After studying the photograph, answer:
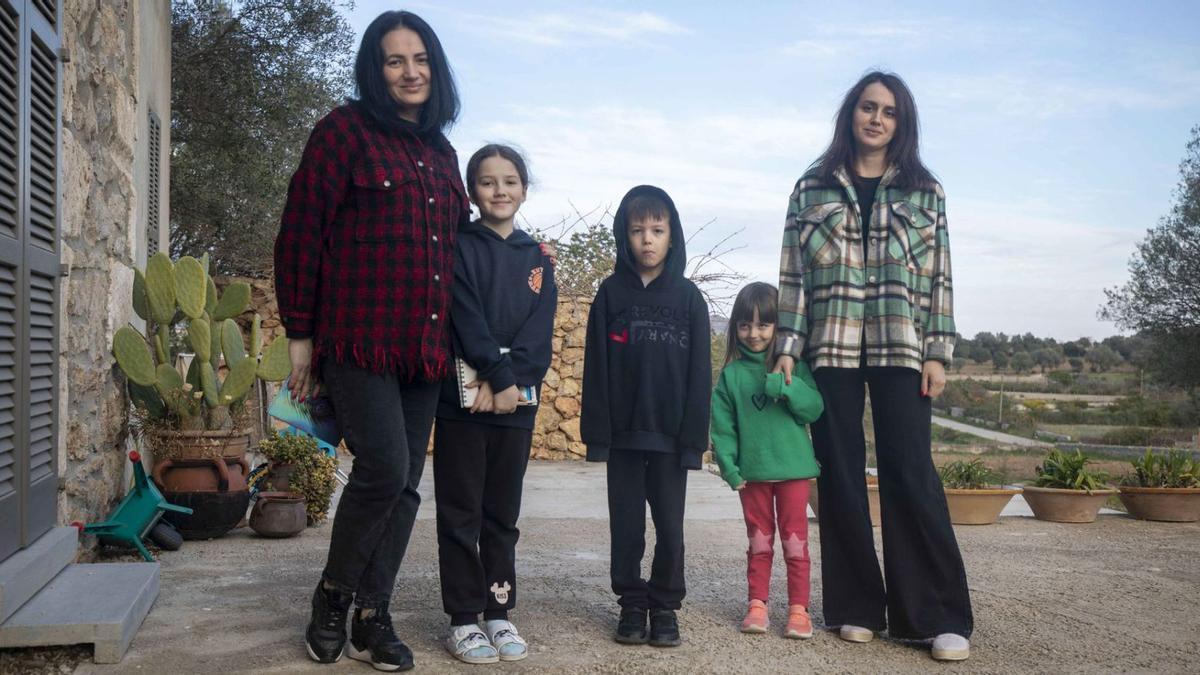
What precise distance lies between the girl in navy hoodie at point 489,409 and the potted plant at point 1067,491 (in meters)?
4.36

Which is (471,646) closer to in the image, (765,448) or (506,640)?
(506,640)

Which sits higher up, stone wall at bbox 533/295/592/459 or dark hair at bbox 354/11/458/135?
dark hair at bbox 354/11/458/135

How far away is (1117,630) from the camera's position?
3629 millimetres

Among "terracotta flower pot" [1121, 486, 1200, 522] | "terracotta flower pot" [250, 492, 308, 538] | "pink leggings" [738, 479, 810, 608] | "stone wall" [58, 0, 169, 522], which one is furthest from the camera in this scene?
"terracotta flower pot" [1121, 486, 1200, 522]

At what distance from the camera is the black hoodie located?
3350 millimetres

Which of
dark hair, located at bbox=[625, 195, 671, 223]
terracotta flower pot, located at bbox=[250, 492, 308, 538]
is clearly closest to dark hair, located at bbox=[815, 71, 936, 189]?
dark hair, located at bbox=[625, 195, 671, 223]

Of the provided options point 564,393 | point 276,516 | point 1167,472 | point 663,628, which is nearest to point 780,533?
point 663,628

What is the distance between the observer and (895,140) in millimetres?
3490

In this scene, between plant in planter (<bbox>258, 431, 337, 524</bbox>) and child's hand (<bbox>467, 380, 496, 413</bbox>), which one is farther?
plant in planter (<bbox>258, 431, 337, 524</bbox>)

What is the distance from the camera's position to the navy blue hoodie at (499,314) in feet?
9.98

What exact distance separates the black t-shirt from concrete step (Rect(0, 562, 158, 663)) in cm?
249

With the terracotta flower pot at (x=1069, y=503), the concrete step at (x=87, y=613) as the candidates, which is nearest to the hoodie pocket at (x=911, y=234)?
the concrete step at (x=87, y=613)

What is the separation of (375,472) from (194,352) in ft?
8.91

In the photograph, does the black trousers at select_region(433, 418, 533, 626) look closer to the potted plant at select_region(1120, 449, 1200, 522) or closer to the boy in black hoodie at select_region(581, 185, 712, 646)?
the boy in black hoodie at select_region(581, 185, 712, 646)
